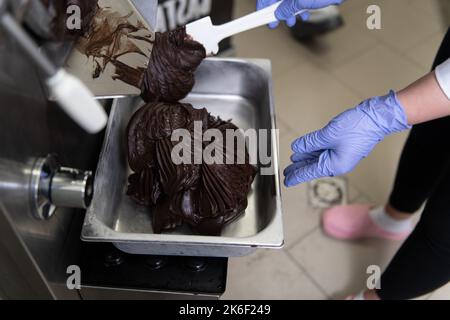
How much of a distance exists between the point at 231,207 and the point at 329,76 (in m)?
1.49

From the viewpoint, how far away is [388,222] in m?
1.67

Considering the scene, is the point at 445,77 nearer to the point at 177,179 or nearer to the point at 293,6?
the point at 293,6

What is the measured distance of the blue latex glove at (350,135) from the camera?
3.21 ft

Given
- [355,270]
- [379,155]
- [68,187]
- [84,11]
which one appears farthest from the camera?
[379,155]

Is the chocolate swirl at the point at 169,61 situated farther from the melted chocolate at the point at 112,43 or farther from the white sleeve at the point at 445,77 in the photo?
the white sleeve at the point at 445,77

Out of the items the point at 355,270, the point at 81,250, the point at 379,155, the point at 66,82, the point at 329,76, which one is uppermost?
the point at 66,82

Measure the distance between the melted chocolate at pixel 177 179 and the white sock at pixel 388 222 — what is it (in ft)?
2.86

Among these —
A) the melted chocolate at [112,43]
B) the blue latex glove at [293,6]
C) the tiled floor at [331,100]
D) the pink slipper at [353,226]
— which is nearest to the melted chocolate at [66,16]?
the melted chocolate at [112,43]

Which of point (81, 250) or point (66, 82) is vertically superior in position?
point (66, 82)

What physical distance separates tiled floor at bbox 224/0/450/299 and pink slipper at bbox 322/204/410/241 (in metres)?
0.04

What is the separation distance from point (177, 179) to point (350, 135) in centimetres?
40

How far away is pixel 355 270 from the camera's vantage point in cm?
166
